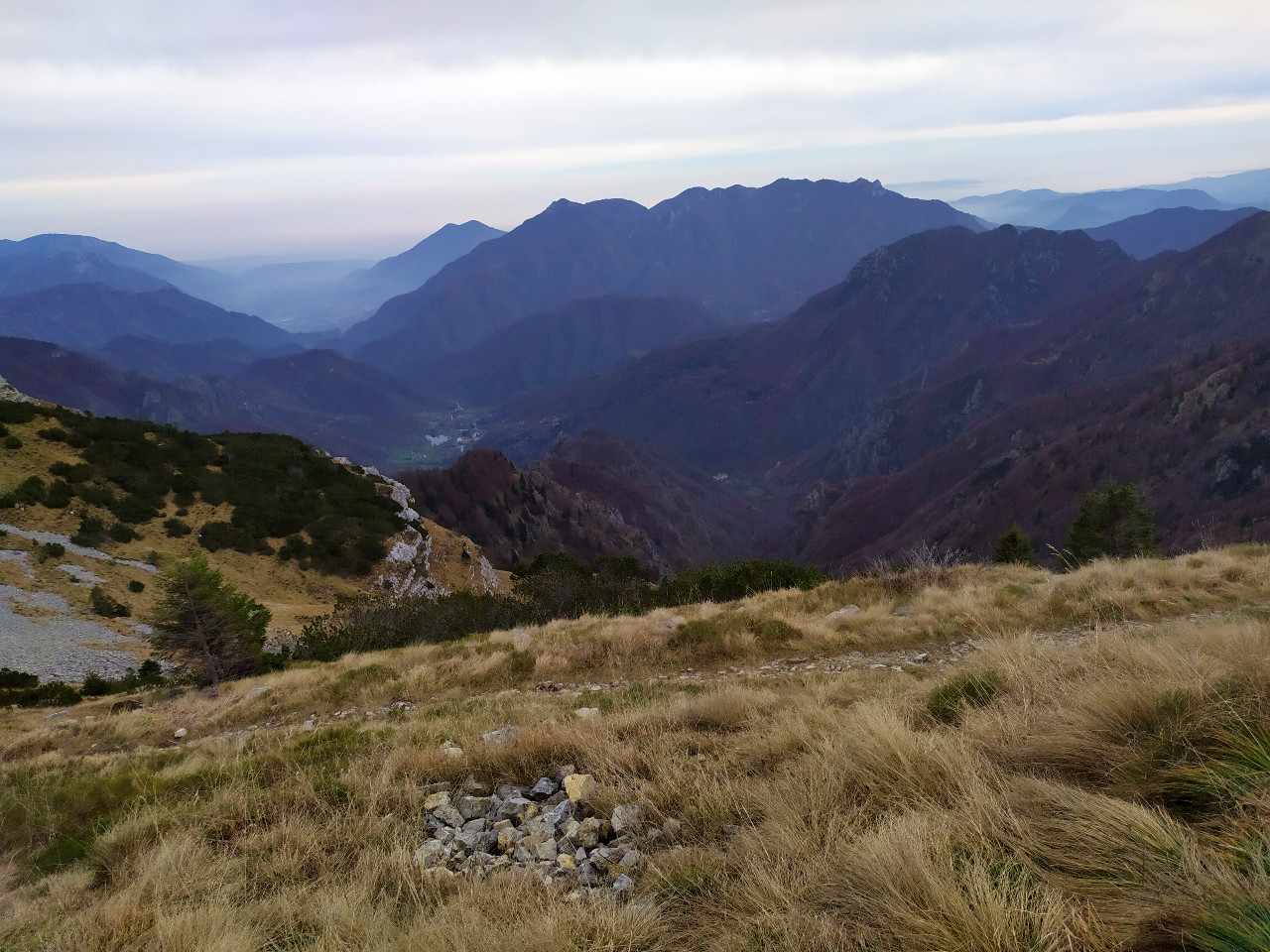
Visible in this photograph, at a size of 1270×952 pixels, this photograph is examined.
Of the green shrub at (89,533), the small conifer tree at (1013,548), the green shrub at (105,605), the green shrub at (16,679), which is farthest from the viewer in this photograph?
the small conifer tree at (1013,548)

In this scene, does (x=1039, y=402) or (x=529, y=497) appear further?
(x=1039, y=402)

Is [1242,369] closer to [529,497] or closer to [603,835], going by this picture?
[529,497]

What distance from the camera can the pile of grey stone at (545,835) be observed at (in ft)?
11.9

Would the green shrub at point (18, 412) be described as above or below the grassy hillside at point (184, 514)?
above

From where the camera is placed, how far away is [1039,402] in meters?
135

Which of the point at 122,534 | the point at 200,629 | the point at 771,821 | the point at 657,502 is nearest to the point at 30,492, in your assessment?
the point at 122,534

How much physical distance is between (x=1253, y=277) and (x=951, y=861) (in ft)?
810

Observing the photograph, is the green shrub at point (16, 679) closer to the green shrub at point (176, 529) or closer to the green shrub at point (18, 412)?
the green shrub at point (176, 529)

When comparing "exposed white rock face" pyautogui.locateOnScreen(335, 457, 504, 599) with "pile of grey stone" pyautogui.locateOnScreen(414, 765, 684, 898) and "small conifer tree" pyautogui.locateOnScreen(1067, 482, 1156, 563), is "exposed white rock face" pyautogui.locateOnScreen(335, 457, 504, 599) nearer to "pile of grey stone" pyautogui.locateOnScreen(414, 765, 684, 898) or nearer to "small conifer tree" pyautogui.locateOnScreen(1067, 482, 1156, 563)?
"pile of grey stone" pyautogui.locateOnScreen(414, 765, 684, 898)

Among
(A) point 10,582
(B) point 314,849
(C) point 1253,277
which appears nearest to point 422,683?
(B) point 314,849

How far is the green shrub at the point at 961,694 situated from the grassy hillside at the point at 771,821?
0.09 ft

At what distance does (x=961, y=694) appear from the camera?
16.3 ft

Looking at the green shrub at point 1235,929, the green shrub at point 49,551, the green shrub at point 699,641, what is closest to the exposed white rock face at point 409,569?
the green shrub at point 49,551

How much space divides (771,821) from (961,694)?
8.11 ft
